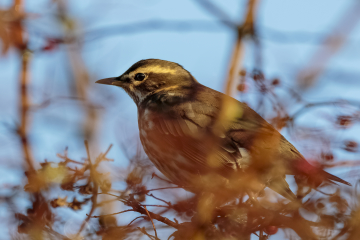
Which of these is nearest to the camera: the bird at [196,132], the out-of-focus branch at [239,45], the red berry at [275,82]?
the red berry at [275,82]

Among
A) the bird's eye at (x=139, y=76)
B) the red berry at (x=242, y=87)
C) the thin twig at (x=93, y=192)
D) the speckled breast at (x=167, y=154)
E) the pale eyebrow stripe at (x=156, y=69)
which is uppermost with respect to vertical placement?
the red berry at (x=242, y=87)

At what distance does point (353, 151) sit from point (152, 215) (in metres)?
1.84

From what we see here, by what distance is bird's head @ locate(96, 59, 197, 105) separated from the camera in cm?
755

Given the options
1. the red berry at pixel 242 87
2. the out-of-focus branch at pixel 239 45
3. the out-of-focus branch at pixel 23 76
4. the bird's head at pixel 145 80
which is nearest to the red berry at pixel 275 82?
the red berry at pixel 242 87

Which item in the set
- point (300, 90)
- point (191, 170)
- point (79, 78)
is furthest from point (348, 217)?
point (79, 78)

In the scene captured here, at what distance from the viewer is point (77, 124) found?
10.1m

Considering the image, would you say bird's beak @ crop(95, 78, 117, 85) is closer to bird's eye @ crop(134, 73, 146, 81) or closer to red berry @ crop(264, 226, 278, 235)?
bird's eye @ crop(134, 73, 146, 81)

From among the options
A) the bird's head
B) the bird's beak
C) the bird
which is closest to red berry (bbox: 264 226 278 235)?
the bird

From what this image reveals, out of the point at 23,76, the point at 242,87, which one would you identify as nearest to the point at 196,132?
the point at 242,87

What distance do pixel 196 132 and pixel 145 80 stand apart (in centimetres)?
226

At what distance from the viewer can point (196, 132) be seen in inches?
224

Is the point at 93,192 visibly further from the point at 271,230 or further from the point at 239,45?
the point at 239,45

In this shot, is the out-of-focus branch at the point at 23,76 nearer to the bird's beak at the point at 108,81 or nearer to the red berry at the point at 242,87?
the bird's beak at the point at 108,81

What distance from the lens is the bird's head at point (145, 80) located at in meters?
7.55
